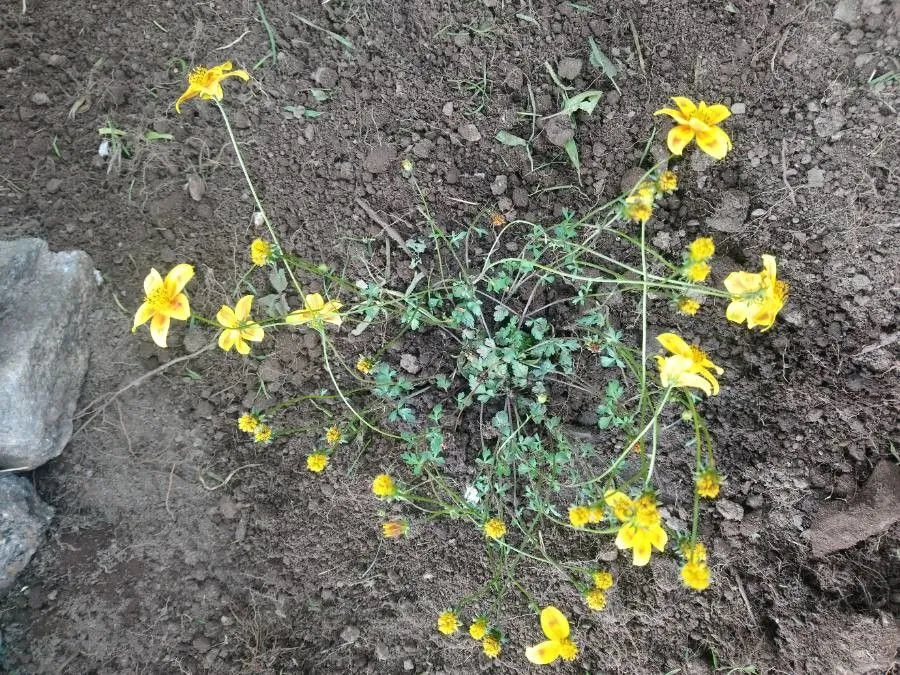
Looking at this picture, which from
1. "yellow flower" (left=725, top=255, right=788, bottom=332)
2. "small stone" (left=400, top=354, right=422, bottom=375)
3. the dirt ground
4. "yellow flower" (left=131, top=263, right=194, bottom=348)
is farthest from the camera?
"small stone" (left=400, top=354, right=422, bottom=375)

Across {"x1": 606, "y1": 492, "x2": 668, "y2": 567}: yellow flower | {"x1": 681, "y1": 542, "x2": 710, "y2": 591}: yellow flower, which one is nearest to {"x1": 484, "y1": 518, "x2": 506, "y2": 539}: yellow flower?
{"x1": 606, "y1": 492, "x2": 668, "y2": 567}: yellow flower

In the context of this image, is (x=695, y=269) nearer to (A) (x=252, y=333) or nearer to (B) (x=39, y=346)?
(A) (x=252, y=333)

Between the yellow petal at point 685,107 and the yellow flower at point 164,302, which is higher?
the yellow petal at point 685,107

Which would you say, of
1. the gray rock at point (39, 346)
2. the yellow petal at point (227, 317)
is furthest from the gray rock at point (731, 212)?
the gray rock at point (39, 346)

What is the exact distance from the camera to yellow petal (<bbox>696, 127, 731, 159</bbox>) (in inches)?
67.0

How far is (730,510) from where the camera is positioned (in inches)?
81.7

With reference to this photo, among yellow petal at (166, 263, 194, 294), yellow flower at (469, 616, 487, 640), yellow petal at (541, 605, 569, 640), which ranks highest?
yellow petal at (166, 263, 194, 294)

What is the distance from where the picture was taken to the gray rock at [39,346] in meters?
2.08

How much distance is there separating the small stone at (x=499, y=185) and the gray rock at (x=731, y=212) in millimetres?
737

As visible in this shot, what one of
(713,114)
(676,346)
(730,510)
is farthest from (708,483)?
(713,114)

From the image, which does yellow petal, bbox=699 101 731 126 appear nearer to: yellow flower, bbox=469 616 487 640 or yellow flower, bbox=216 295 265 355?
yellow flower, bbox=216 295 265 355

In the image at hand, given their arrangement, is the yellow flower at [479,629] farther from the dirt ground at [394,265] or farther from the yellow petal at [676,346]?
the yellow petal at [676,346]

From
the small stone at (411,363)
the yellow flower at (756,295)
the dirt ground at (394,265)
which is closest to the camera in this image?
the yellow flower at (756,295)

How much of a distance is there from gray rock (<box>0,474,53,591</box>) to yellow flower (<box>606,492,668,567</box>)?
78.3 inches
